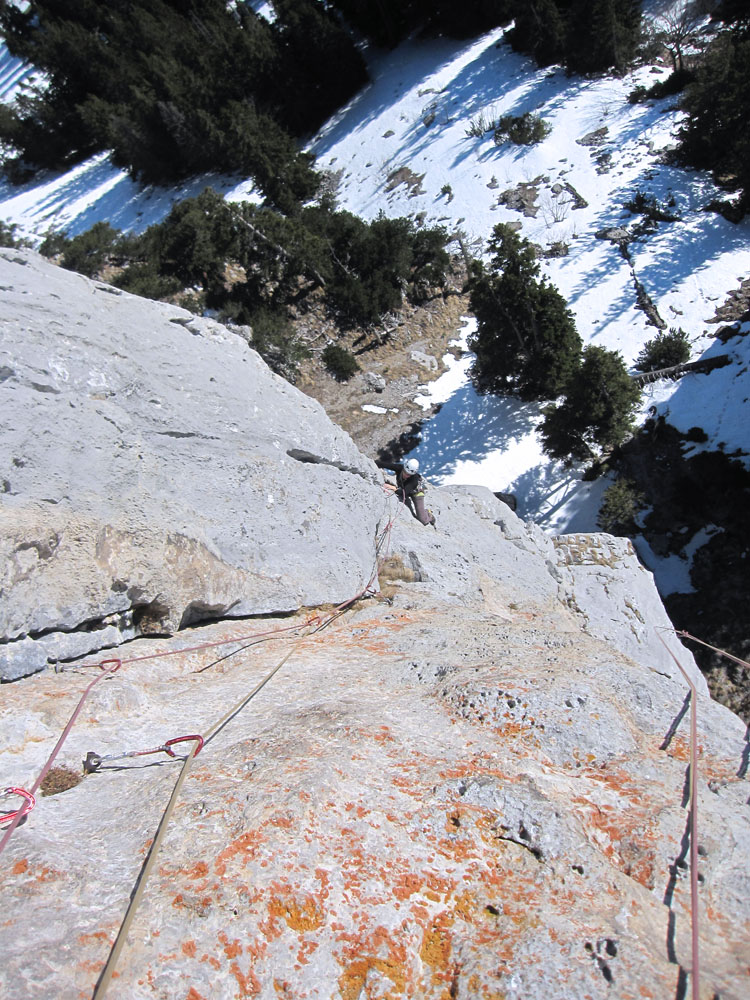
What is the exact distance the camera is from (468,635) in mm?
6660

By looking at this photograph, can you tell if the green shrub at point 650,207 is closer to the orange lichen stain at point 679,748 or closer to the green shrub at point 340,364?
the green shrub at point 340,364

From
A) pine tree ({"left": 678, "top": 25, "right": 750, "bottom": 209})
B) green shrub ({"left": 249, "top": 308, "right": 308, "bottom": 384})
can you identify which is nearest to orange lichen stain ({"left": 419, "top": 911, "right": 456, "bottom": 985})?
green shrub ({"left": 249, "top": 308, "right": 308, "bottom": 384})

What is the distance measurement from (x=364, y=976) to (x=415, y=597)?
222 inches

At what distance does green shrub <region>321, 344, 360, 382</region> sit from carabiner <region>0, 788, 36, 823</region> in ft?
63.3

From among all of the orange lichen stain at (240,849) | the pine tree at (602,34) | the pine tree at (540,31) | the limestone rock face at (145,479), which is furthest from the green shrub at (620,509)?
the pine tree at (540,31)

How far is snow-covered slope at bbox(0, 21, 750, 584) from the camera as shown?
1761cm

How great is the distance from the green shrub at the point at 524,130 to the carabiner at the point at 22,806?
32.8 meters

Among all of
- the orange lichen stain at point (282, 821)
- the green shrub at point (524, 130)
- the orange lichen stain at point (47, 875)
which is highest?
the orange lichen stain at point (47, 875)

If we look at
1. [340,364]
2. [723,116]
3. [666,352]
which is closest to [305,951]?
[666,352]

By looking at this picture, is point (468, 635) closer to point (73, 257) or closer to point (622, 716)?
point (622, 716)

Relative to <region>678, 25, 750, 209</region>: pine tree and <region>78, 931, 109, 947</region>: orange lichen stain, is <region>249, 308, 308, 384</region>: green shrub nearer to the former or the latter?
<region>678, 25, 750, 209</region>: pine tree

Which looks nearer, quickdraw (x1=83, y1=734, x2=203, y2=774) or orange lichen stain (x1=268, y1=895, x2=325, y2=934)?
orange lichen stain (x1=268, y1=895, x2=325, y2=934)

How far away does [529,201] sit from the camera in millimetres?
26047

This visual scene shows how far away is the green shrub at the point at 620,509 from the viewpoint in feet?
48.1
